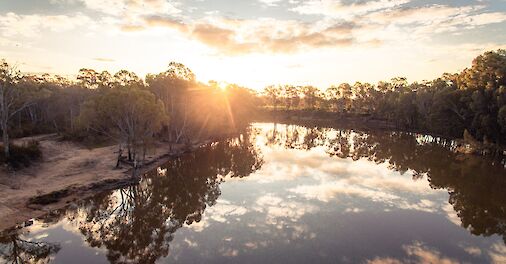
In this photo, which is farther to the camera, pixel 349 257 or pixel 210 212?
pixel 210 212

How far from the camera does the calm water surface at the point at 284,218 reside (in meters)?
22.4

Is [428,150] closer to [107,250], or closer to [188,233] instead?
[188,233]

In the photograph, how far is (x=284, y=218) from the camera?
28828 millimetres

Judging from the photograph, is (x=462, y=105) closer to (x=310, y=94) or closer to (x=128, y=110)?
(x=128, y=110)

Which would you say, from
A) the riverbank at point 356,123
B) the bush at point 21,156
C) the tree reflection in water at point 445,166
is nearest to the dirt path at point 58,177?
the bush at point 21,156

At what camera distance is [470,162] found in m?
53.1

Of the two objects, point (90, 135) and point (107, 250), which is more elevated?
point (90, 135)

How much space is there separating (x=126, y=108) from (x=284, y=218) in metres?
22.3

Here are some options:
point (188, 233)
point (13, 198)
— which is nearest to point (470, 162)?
point (188, 233)

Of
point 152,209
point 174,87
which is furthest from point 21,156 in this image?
point 174,87

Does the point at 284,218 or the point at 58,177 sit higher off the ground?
the point at 58,177

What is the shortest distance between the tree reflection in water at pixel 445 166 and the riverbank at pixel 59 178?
34.1 meters

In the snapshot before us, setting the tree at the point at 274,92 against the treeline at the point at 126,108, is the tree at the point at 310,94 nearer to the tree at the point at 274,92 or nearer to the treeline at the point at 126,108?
the tree at the point at 274,92

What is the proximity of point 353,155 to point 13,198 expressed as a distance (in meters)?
49.8
